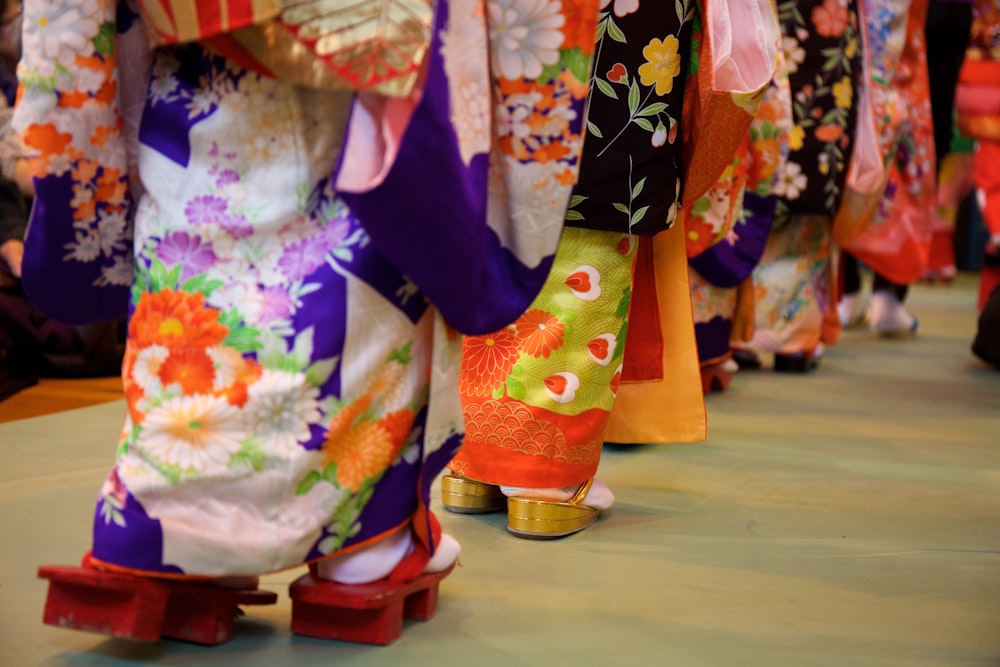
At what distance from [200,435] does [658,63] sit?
91 cm

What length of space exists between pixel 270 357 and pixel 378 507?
203 millimetres

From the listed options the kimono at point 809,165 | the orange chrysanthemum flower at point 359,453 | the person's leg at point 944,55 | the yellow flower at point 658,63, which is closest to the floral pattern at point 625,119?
the yellow flower at point 658,63

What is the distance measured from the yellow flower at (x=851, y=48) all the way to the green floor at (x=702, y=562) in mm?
973

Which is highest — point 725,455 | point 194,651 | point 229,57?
point 229,57

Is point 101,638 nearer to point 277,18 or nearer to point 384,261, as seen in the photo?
point 384,261

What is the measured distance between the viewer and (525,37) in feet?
4.14

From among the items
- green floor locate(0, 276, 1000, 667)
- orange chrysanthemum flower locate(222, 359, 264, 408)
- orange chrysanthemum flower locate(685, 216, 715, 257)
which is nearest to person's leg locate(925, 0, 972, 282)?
green floor locate(0, 276, 1000, 667)

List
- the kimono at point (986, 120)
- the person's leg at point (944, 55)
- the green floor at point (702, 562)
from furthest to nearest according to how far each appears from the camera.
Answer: the person's leg at point (944, 55), the kimono at point (986, 120), the green floor at point (702, 562)

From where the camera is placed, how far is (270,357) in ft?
3.78

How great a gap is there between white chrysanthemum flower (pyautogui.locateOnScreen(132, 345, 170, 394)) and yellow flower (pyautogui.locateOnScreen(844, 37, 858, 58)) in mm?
2332

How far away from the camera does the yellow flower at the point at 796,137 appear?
9.93 ft

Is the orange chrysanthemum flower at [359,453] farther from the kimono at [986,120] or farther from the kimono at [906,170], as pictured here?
the kimono at [906,170]

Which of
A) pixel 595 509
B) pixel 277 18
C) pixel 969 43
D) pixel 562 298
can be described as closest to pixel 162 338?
pixel 277 18

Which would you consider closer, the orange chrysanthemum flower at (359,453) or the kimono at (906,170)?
the orange chrysanthemum flower at (359,453)
